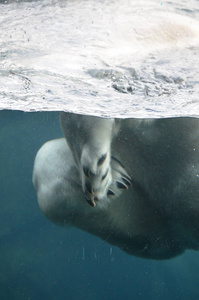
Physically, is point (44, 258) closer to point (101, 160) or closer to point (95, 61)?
point (101, 160)

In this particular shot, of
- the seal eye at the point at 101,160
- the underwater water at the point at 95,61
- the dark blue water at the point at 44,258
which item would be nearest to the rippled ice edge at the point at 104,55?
the underwater water at the point at 95,61

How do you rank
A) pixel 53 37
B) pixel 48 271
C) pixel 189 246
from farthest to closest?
pixel 48 271
pixel 189 246
pixel 53 37

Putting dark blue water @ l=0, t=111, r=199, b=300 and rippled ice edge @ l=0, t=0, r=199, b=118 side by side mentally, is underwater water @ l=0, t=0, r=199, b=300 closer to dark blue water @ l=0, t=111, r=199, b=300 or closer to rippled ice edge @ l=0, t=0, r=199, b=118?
rippled ice edge @ l=0, t=0, r=199, b=118

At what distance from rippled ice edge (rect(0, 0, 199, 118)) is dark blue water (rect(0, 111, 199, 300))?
5798 millimetres

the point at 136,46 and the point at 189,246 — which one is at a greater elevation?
the point at 136,46

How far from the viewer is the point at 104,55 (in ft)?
5.57

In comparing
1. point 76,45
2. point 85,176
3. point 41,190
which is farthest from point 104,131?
point 41,190

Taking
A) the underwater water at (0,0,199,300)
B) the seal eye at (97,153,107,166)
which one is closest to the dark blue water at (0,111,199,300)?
the underwater water at (0,0,199,300)

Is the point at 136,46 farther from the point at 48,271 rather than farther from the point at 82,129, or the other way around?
the point at 48,271

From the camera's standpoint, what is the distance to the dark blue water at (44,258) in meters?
12.6

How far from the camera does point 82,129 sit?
231 cm

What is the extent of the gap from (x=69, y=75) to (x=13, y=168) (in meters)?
18.0

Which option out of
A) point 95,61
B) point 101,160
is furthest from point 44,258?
point 95,61

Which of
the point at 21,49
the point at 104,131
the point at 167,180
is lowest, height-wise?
the point at 167,180
